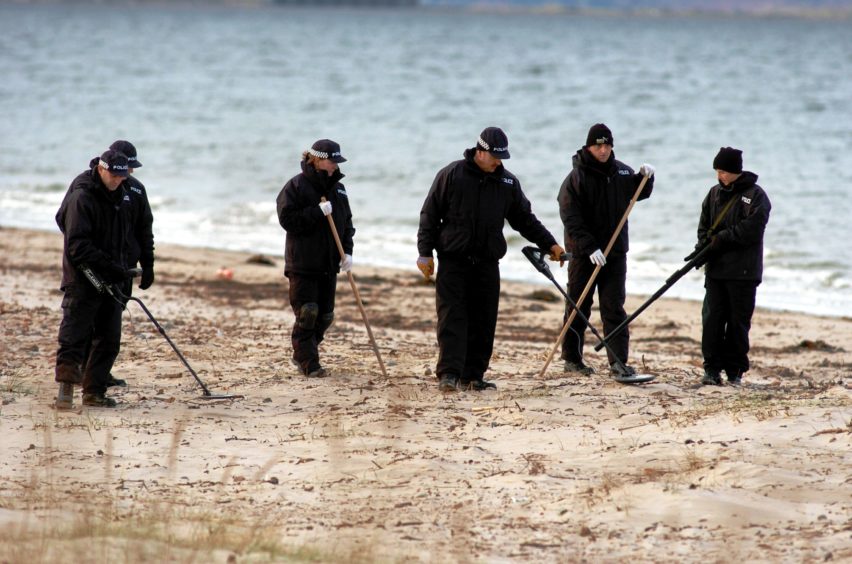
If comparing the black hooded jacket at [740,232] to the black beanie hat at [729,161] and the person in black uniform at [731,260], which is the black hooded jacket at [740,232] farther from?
the black beanie hat at [729,161]

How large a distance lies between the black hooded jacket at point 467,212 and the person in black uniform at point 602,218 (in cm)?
76

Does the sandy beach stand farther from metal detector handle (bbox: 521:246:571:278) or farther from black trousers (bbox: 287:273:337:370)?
metal detector handle (bbox: 521:246:571:278)

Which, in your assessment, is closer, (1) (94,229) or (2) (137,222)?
(1) (94,229)

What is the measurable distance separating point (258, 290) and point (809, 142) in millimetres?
22352

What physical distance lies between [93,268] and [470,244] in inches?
105

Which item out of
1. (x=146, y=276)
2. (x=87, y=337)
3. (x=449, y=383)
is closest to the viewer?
(x=87, y=337)

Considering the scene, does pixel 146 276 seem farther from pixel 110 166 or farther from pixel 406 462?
pixel 406 462

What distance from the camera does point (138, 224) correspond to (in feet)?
29.3

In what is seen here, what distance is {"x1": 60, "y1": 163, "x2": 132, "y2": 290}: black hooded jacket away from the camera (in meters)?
8.34

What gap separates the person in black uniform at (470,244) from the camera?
9.14 meters

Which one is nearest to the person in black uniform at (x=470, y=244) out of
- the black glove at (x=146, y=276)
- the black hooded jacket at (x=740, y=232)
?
the black hooded jacket at (x=740, y=232)

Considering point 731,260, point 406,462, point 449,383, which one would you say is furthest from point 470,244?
point 406,462

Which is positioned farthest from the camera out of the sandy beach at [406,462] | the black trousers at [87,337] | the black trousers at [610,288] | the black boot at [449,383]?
the black trousers at [610,288]

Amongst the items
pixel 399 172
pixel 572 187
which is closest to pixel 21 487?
pixel 572 187
